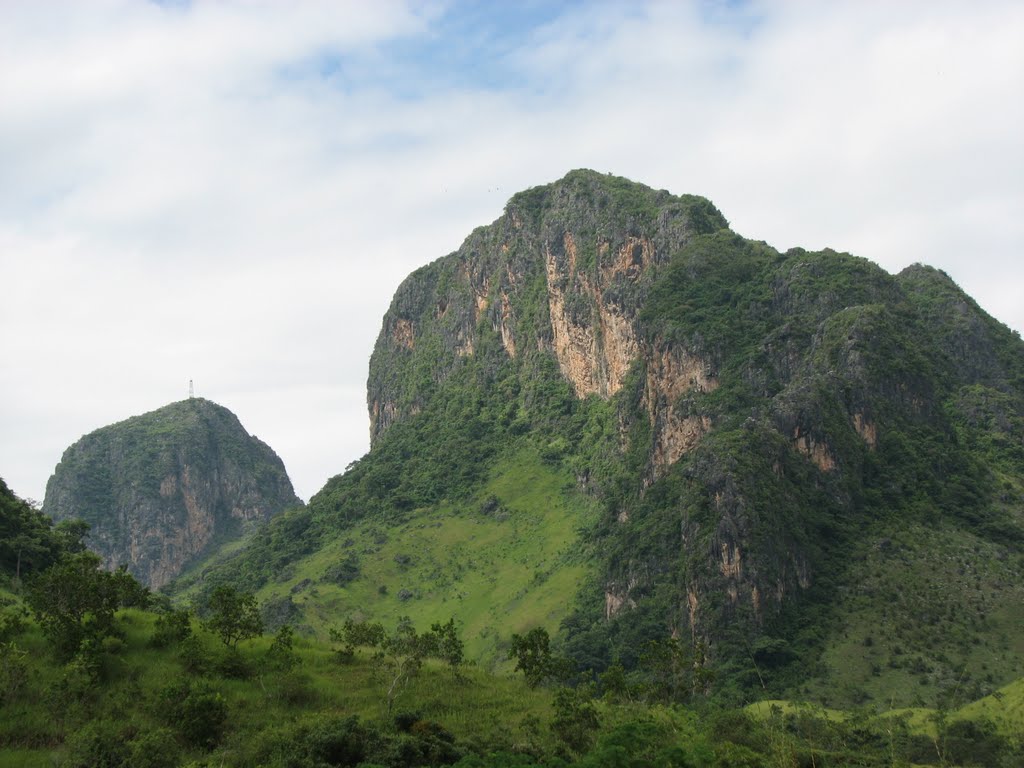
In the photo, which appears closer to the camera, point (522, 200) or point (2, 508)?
point (2, 508)

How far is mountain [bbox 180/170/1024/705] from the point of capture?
85312mm

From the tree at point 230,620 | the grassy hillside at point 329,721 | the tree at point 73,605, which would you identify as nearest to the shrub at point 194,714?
the grassy hillside at point 329,721

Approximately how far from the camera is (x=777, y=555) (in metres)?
90.1

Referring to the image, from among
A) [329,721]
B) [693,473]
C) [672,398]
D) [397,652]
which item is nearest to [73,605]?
[329,721]

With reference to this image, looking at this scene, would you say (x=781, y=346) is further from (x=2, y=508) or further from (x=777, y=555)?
(x=2, y=508)

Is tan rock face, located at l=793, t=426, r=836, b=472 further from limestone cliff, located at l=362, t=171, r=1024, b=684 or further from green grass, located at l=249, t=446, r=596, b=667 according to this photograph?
green grass, located at l=249, t=446, r=596, b=667

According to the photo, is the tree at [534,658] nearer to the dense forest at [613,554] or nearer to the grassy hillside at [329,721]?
the dense forest at [613,554]

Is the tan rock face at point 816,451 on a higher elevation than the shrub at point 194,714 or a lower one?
higher

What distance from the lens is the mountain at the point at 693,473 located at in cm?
8531

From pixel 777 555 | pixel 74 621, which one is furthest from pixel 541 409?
pixel 74 621

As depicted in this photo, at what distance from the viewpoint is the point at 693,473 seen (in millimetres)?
99438

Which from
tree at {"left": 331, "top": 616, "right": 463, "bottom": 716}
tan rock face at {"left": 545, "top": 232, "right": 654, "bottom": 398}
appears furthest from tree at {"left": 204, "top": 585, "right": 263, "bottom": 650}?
tan rock face at {"left": 545, "top": 232, "right": 654, "bottom": 398}

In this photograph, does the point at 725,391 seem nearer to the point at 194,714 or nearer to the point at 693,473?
the point at 693,473

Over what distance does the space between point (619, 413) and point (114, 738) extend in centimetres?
9629
